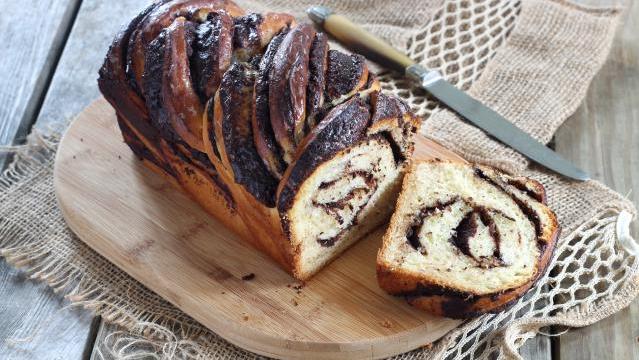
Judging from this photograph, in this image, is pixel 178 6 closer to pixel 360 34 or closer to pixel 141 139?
pixel 141 139

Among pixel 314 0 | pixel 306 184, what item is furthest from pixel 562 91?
pixel 306 184

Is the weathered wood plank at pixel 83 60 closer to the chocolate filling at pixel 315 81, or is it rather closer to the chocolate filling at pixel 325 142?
the chocolate filling at pixel 315 81

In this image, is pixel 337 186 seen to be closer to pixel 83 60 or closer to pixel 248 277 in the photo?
pixel 248 277

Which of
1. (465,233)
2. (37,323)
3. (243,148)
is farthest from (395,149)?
(37,323)

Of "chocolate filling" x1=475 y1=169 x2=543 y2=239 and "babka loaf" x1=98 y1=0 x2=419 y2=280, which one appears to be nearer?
"babka loaf" x1=98 y1=0 x2=419 y2=280

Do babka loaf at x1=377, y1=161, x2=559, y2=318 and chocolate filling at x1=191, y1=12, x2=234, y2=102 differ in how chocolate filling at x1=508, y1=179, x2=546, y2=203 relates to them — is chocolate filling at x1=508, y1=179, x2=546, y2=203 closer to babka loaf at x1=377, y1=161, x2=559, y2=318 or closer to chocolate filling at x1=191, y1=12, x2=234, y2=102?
babka loaf at x1=377, y1=161, x2=559, y2=318

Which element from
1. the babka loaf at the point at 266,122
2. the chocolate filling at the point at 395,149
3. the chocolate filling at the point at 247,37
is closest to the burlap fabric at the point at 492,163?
the babka loaf at the point at 266,122

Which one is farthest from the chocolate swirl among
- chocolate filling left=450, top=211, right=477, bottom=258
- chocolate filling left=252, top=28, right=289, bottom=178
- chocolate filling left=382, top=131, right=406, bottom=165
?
chocolate filling left=450, top=211, right=477, bottom=258

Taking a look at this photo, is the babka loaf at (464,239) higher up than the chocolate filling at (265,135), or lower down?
lower down
